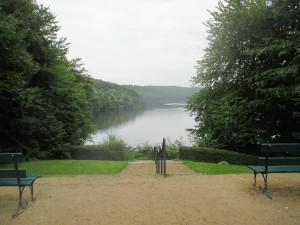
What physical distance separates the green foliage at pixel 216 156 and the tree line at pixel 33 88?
736 centimetres

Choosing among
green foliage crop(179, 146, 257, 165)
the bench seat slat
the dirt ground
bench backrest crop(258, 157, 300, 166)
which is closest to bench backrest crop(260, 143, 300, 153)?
bench backrest crop(258, 157, 300, 166)

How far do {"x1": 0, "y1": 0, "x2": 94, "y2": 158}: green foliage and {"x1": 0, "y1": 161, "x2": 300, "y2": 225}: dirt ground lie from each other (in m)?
6.89

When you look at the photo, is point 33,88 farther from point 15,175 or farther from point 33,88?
point 15,175

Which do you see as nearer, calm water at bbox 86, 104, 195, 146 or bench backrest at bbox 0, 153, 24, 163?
bench backrest at bbox 0, 153, 24, 163

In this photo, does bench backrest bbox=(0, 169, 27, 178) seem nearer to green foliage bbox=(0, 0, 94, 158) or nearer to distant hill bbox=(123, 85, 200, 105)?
green foliage bbox=(0, 0, 94, 158)

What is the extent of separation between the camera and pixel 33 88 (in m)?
15.7

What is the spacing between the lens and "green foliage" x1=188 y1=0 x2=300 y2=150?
15688mm

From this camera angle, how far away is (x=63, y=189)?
773cm

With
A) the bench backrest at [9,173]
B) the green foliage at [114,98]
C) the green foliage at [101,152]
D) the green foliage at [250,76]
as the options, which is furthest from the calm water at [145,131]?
the green foliage at [114,98]

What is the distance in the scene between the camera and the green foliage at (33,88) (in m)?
13.6

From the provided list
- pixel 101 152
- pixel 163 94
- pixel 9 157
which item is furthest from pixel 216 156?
pixel 163 94

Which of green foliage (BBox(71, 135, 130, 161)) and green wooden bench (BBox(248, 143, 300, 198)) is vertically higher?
green wooden bench (BBox(248, 143, 300, 198))

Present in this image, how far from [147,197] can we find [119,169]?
520 cm

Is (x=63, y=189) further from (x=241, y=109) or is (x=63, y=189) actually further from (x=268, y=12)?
(x=268, y=12)
